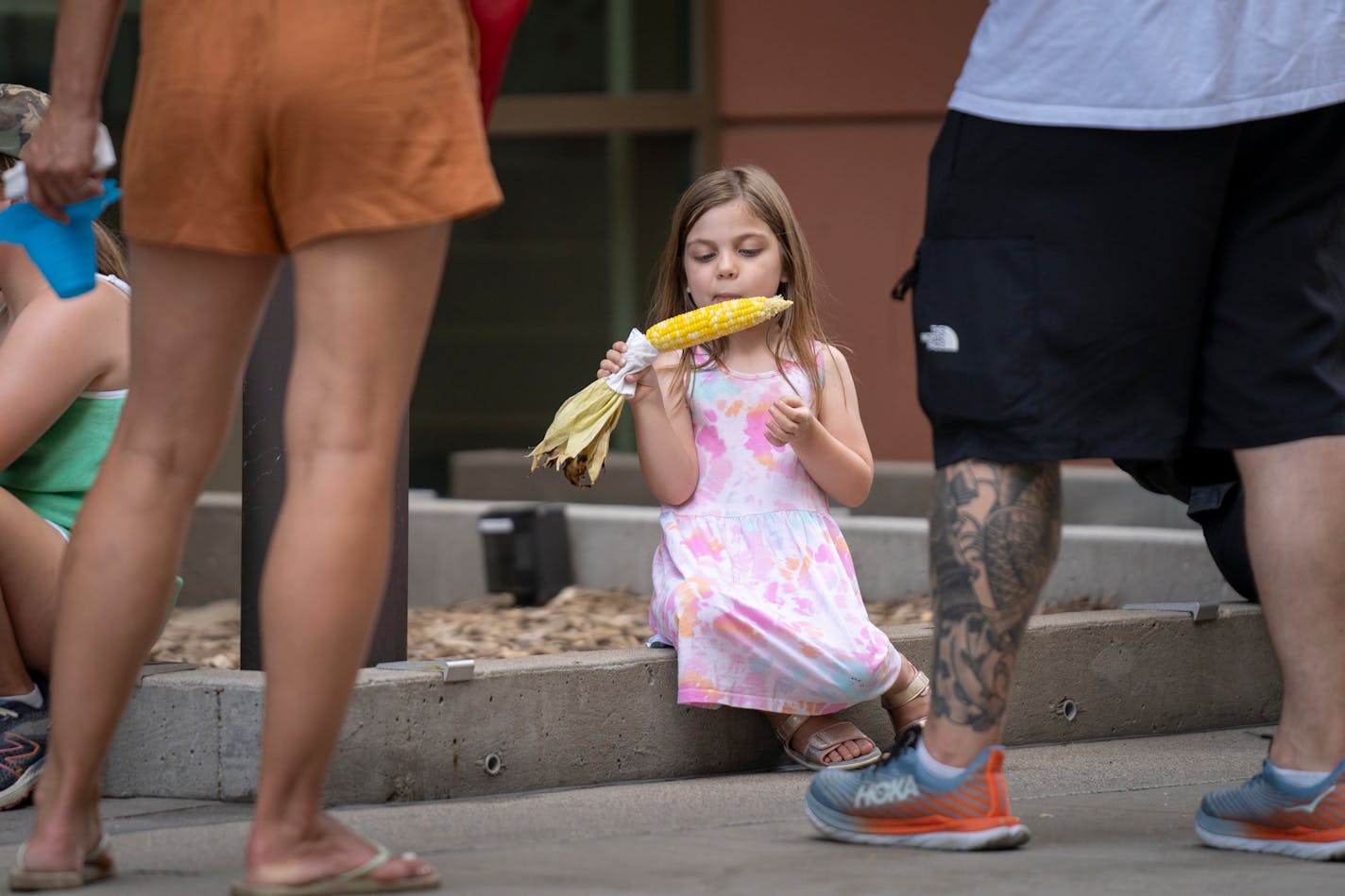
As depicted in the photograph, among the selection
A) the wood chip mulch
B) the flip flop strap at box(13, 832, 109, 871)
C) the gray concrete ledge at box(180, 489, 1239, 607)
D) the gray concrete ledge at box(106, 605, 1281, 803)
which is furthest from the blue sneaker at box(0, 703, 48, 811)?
the gray concrete ledge at box(180, 489, 1239, 607)

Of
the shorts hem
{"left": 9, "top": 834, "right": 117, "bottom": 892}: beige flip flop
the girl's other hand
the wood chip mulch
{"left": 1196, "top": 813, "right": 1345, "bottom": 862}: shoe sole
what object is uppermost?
the shorts hem

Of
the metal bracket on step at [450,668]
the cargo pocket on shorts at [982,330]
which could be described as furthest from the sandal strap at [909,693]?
the cargo pocket on shorts at [982,330]

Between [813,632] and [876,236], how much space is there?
5548 millimetres

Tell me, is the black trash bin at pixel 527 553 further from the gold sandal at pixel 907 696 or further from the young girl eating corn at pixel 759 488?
the gold sandal at pixel 907 696

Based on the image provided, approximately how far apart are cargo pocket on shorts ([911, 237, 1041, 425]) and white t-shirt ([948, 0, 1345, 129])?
0.67ft

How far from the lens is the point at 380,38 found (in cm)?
253

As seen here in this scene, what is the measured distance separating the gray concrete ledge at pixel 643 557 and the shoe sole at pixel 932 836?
2142 mm

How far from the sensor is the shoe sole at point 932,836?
2.94 metres

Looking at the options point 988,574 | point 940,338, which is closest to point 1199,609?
point 988,574

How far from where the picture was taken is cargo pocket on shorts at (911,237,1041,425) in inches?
114

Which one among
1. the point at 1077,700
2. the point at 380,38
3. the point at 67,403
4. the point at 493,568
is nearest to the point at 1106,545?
the point at 1077,700

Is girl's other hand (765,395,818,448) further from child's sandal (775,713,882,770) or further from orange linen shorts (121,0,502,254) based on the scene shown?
orange linen shorts (121,0,502,254)

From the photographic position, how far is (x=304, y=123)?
2.50 metres

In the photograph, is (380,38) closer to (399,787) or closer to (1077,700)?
(399,787)
